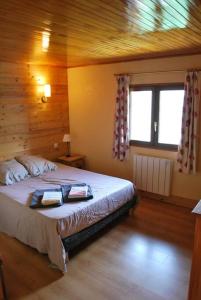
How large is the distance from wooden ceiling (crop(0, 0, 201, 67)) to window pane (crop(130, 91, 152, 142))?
848 millimetres

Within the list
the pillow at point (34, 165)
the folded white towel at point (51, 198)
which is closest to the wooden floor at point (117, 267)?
the folded white towel at point (51, 198)

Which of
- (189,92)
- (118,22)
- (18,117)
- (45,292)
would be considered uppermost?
(118,22)

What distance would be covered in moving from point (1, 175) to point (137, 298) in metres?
2.41

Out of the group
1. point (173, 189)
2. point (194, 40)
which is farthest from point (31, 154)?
point (194, 40)

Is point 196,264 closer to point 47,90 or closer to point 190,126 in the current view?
point 190,126

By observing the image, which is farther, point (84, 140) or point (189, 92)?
point (84, 140)

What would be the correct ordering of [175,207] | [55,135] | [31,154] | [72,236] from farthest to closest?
[55,135] < [31,154] < [175,207] < [72,236]

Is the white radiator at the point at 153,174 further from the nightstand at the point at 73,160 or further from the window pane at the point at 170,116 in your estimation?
the nightstand at the point at 73,160

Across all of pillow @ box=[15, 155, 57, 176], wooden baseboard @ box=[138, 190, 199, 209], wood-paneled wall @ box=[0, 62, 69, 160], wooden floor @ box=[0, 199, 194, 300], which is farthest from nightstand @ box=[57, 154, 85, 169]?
wooden floor @ box=[0, 199, 194, 300]

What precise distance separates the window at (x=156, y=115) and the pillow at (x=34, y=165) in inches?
61.1

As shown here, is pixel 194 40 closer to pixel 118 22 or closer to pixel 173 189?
pixel 118 22

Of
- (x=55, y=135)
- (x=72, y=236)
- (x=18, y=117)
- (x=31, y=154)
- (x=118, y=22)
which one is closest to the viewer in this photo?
(x=118, y=22)

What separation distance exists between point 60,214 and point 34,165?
5.13ft

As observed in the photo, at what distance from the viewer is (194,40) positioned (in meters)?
2.71
